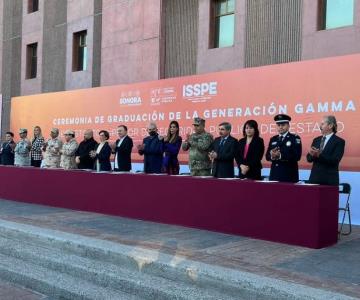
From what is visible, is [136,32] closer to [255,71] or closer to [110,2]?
[110,2]

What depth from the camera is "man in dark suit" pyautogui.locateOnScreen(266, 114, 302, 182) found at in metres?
7.10

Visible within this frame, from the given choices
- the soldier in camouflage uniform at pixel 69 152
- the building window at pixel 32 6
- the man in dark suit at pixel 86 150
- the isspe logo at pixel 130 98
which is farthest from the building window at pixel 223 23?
the building window at pixel 32 6

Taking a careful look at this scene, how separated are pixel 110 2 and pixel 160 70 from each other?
11.3 feet

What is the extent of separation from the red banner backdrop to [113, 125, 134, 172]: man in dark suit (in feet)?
7.73

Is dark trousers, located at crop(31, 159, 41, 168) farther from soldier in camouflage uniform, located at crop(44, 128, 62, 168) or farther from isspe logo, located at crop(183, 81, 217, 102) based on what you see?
isspe logo, located at crop(183, 81, 217, 102)

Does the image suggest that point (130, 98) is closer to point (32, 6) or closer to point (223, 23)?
point (223, 23)

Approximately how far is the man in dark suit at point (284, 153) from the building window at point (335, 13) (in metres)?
4.53

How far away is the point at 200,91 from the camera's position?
1166cm

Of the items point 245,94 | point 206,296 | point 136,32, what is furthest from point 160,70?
point 206,296

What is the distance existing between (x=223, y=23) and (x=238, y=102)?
3.67 meters

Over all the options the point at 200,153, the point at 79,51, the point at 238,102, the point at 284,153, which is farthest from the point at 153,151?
the point at 79,51

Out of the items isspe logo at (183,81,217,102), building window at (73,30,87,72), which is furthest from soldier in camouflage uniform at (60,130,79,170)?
building window at (73,30,87,72)

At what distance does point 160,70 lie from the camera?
1470cm

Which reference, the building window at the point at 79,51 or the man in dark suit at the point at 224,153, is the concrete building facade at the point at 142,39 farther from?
the man in dark suit at the point at 224,153
